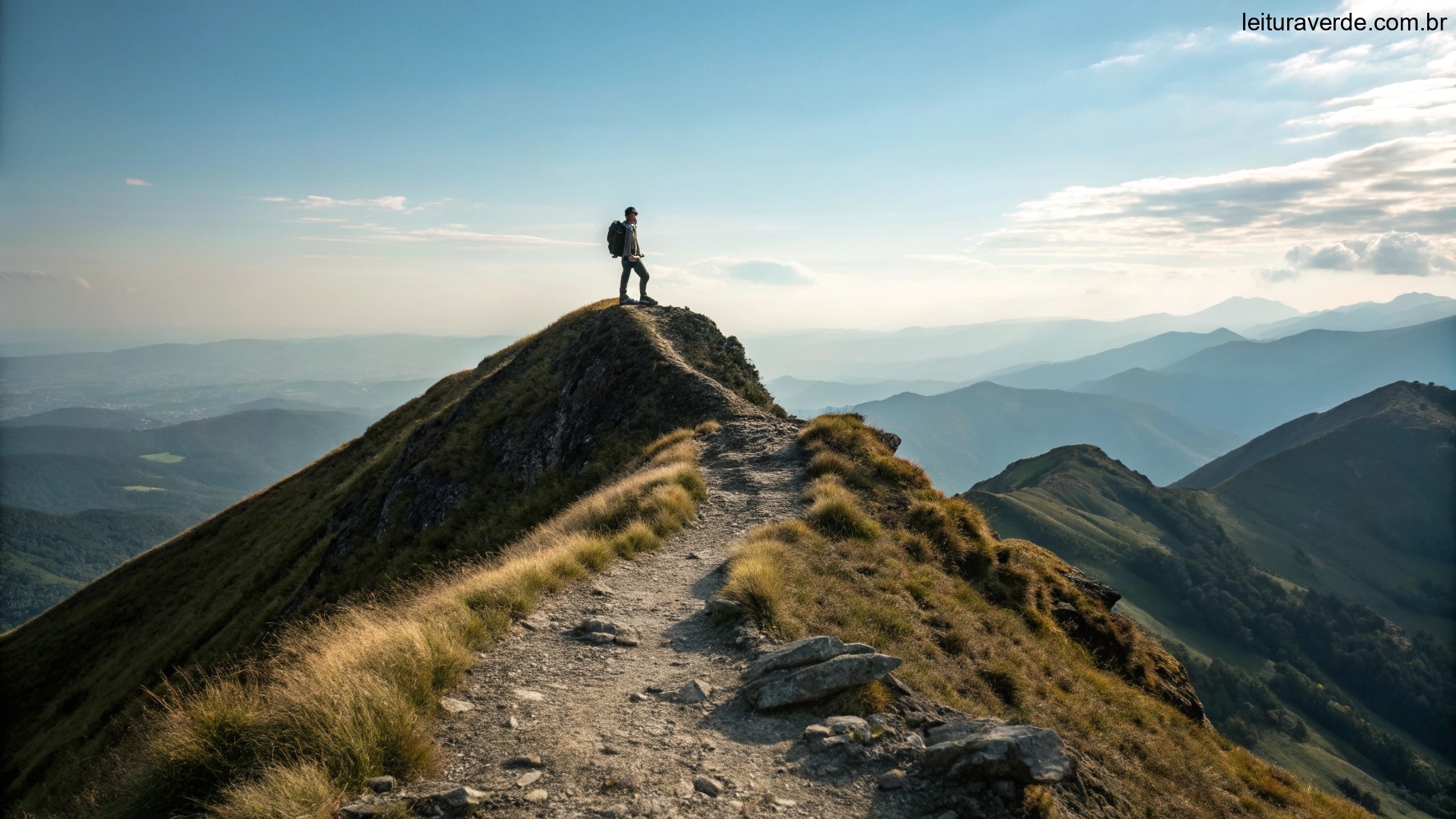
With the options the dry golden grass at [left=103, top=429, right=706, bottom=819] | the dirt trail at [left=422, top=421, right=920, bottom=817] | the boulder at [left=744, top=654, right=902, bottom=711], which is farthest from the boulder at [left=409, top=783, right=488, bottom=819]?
the boulder at [left=744, top=654, right=902, bottom=711]

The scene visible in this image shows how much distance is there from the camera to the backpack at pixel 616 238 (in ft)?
104

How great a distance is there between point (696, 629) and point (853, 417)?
43.8ft

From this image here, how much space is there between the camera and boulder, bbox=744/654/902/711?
8883 millimetres

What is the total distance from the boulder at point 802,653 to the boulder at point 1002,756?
5.50 ft

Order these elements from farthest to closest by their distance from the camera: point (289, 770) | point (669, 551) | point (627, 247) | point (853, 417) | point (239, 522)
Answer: point (239, 522) < point (627, 247) < point (853, 417) < point (669, 551) < point (289, 770)

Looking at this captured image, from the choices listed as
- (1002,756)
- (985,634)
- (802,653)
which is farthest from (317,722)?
(985,634)

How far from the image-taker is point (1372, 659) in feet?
507

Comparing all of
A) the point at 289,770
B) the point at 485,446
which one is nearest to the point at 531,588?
the point at 289,770

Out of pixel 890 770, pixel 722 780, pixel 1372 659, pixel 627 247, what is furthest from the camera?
pixel 1372 659

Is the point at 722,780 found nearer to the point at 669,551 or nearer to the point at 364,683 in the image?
the point at 364,683

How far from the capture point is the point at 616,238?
31844mm

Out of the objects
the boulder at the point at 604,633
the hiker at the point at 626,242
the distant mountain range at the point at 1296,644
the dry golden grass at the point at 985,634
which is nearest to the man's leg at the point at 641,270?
the hiker at the point at 626,242

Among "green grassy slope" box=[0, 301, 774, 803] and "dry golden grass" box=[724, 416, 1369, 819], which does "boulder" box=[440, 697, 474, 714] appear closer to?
"dry golden grass" box=[724, 416, 1369, 819]

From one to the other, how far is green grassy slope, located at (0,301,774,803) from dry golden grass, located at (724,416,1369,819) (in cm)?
1032
